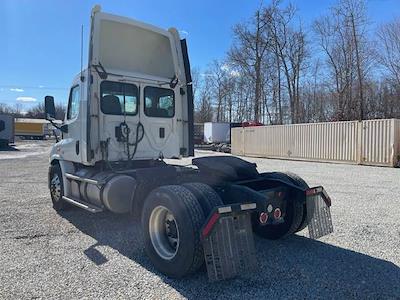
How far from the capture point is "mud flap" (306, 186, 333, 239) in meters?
5.18

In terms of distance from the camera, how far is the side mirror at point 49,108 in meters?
7.75

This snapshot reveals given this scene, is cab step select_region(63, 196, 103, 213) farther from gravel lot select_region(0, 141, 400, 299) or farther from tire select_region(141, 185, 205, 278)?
tire select_region(141, 185, 205, 278)

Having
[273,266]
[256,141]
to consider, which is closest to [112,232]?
[273,266]

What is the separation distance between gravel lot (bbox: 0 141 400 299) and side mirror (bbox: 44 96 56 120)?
6.61ft

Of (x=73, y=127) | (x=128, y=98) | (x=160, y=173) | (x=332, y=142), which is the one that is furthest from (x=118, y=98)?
(x=332, y=142)

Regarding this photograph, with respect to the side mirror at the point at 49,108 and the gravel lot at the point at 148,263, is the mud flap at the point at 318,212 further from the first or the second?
the side mirror at the point at 49,108

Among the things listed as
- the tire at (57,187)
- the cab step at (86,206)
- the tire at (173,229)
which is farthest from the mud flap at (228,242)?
the tire at (57,187)

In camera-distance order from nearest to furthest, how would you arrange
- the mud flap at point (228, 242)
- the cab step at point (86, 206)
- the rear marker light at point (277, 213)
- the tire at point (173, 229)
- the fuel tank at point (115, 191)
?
the mud flap at point (228, 242) → the tire at point (173, 229) → the rear marker light at point (277, 213) → the fuel tank at point (115, 191) → the cab step at point (86, 206)

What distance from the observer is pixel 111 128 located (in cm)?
701

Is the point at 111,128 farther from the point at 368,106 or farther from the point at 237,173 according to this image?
the point at 368,106

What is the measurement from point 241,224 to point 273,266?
0.96 metres

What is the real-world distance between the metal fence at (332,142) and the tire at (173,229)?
59.0 feet

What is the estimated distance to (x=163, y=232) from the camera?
15.9 ft

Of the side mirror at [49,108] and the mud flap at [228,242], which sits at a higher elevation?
the side mirror at [49,108]
